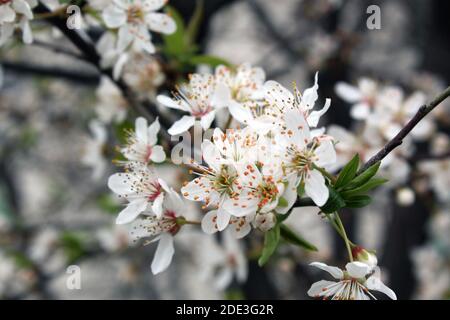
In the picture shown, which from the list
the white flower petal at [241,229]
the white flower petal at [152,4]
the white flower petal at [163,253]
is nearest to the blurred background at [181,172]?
the white flower petal at [152,4]

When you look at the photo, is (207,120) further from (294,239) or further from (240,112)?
(294,239)

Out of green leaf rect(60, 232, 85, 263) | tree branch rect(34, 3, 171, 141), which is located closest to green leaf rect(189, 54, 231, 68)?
tree branch rect(34, 3, 171, 141)

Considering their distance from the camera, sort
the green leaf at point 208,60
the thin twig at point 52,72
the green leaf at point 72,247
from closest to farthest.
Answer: the green leaf at point 208,60
the thin twig at point 52,72
the green leaf at point 72,247

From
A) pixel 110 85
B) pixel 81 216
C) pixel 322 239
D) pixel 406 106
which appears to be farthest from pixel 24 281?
pixel 322 239

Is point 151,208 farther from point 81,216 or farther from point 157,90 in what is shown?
point 81,216

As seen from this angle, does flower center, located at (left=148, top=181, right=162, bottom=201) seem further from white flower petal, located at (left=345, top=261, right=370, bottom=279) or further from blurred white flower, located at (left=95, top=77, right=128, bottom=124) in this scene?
blurred white flower, located at (left=95, top=77, right=128, bottom=124)

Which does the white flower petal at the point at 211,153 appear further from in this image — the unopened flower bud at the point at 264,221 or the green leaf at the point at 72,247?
the green leaf at the point at 72,247
